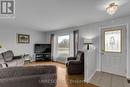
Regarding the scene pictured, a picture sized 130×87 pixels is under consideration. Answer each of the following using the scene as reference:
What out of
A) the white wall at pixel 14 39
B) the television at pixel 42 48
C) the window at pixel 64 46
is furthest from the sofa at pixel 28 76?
the television at pixel 42 48

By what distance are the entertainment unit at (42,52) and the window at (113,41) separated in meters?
5.16

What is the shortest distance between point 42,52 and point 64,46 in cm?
189

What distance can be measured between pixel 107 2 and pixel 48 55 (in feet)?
23.3

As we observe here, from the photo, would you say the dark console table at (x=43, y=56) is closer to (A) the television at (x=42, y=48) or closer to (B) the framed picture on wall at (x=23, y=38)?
(A) the television at (x=42, y=48)

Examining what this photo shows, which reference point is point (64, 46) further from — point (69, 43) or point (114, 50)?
point (114, 50)

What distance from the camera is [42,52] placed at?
9.36 meters

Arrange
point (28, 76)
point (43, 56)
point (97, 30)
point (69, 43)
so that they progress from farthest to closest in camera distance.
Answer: point (43, 56) < point (69, 43) < point (97, 30) < point (28, 76)

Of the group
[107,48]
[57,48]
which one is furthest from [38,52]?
[107,48]

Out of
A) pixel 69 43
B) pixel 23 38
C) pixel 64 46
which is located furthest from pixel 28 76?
pixel 23 38

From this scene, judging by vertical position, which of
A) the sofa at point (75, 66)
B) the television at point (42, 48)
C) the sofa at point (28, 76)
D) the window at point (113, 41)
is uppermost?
the window at point (113, 41)

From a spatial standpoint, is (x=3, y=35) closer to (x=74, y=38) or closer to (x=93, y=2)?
(x=74, y=38)

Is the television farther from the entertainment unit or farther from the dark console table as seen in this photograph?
the dark console table

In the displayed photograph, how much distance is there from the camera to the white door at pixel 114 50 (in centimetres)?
486

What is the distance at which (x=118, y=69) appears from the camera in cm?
501
